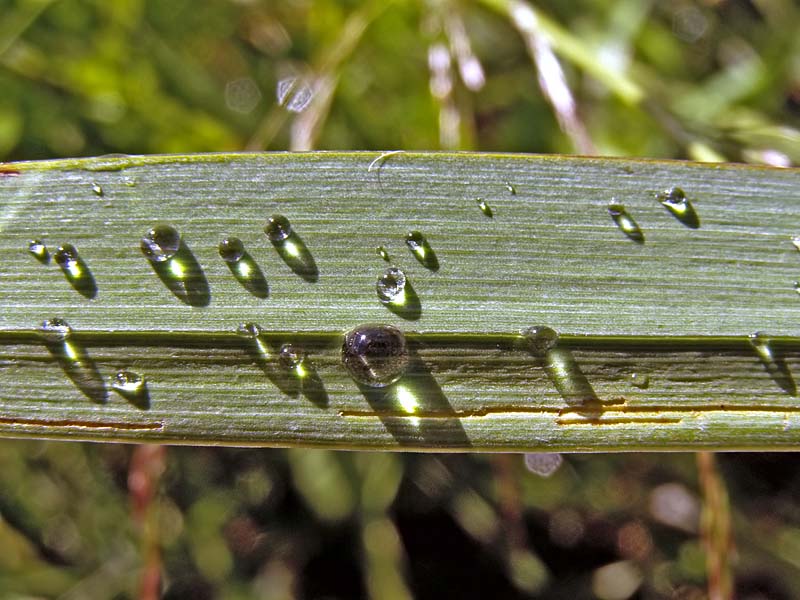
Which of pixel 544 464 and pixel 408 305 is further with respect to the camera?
pixel 544 464

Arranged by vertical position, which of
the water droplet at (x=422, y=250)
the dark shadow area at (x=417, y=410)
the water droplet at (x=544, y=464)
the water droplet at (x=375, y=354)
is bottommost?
the water droplet at (x=544, y=464)

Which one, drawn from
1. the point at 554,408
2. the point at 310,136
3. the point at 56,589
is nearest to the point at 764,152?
the point at 554,408

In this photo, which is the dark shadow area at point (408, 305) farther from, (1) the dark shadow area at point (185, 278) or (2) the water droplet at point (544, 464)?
(2) the water droplet at point (544, 464)

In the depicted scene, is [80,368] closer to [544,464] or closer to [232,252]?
[232,252]

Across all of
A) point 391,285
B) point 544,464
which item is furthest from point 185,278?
point 544,464

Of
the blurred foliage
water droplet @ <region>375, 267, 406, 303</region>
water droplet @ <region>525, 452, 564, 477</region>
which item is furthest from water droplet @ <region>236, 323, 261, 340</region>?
water droplet @ <region>525, 452, 564, 477</region>

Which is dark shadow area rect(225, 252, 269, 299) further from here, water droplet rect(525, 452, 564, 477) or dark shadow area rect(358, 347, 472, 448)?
water droplet rect(525, 452, 564, 477)

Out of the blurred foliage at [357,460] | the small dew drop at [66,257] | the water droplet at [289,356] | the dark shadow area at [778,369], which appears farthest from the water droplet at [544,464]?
the small dew drop at [66,257]
